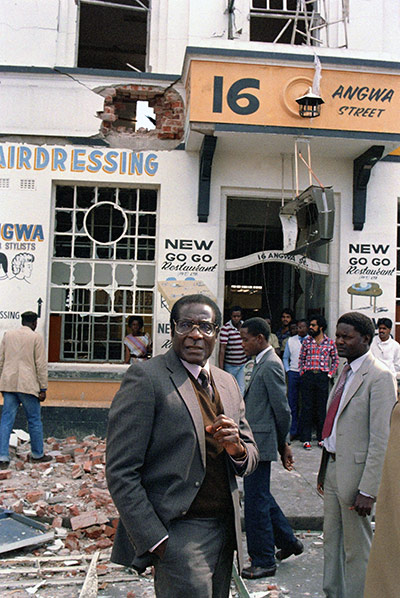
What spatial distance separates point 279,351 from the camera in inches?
379

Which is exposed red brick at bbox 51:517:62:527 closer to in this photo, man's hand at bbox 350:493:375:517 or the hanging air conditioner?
man's hand at bbox 350:493:375:517

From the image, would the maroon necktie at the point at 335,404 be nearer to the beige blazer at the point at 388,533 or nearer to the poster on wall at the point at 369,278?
the beige blazer at the point at 388,533

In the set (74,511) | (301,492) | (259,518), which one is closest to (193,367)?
(259,518)

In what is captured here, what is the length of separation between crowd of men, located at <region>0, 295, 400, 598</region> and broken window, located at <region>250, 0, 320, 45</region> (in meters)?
6.32

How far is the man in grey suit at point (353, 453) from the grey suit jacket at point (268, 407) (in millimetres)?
616

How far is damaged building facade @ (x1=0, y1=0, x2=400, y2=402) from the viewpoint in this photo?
8914mm

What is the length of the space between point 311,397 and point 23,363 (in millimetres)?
4151

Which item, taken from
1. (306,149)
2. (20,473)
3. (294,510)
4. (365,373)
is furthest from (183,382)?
(306,149)

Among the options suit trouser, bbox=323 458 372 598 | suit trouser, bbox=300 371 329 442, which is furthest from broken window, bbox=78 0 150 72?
suit trouser, bbox=323 458 372 598

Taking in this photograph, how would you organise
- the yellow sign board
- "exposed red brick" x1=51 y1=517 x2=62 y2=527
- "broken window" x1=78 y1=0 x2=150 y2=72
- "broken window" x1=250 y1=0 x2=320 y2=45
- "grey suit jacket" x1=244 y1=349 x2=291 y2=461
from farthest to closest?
1. "broken window" x1=78 y1=0 x2=150 y2=72
2. "broken window" x1=250 y1=0 x2=320 y2=45
3. the yellow sign board
4. "exposed red brick" x1=51 y1=517 x2=62 y2=527
5. "grey suit jacket" x1=244 y1=349 x2=291 y2=461

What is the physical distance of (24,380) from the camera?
7.18 metres

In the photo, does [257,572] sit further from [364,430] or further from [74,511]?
[74,511]

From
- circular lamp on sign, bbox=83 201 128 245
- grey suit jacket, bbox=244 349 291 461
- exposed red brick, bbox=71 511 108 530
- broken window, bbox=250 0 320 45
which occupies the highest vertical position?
broken window, bbox=250 0 320 45

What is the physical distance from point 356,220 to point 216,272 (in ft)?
8.11
